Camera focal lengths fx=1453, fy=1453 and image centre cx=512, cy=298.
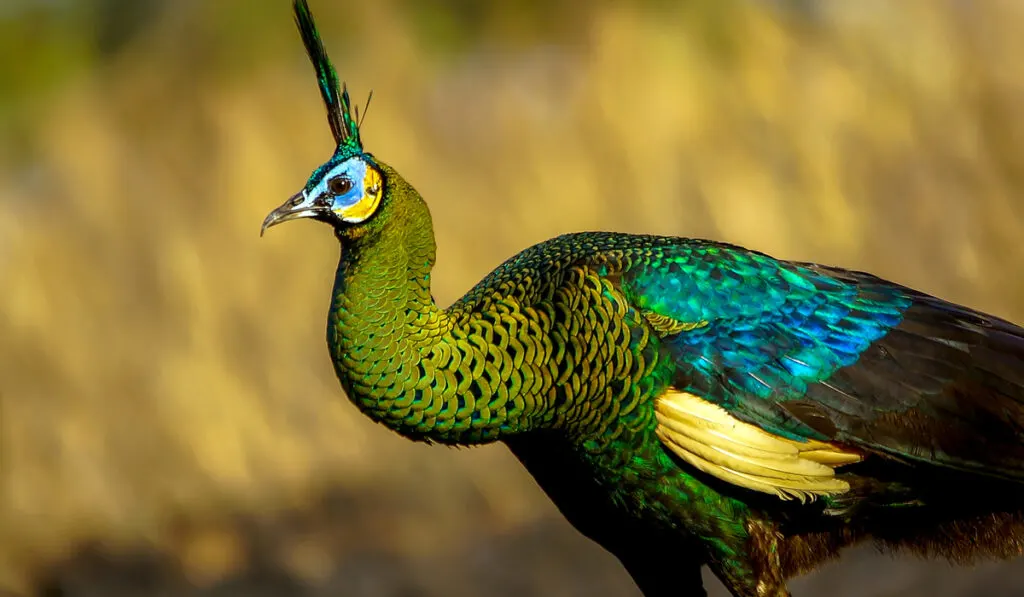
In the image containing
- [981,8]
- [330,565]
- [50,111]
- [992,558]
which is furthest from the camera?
[981,8]

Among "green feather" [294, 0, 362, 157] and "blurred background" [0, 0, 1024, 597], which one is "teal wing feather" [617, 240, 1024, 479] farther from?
"blurred background" [0, 0, 1024, 597]

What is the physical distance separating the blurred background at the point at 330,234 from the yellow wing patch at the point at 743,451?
12.9 ft

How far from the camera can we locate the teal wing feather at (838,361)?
4.85 m

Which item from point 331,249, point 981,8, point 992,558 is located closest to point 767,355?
point 992,558

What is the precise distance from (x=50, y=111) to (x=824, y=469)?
784cm

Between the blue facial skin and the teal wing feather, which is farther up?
the blue facial skin

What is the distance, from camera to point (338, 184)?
15.4ft

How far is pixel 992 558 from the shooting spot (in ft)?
17.4

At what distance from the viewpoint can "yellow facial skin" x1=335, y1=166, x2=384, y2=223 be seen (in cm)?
472

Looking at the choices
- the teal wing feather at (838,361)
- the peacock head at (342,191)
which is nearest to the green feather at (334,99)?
the peacock head at (342,191)

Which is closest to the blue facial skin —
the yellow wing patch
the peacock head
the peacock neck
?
the peacock head

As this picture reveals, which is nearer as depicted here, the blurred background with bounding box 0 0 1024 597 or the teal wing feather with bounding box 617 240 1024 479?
the teal wing feather with bounding box 617 240 1024 479

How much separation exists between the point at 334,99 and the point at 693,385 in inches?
60.2

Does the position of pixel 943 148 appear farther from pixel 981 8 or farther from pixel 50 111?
pixel 50 111
